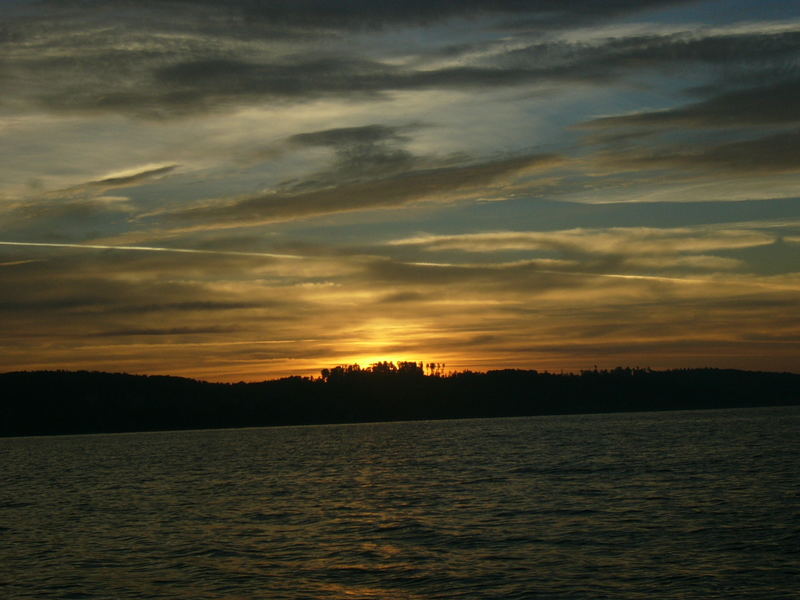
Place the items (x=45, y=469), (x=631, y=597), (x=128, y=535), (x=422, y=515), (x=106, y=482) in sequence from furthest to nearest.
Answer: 1. (x=45, y=469)
2. (x=106, y=482)
3. (x=422, y=515)
4. (x=128, y=535)
5. (x=631, y=597)

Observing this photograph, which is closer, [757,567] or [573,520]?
[757,567]

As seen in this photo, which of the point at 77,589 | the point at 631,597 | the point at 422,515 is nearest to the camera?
the point at 631,597

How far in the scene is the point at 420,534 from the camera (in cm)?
4681

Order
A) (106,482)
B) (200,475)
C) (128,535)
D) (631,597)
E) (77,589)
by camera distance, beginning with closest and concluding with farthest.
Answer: (631,597) → (77,589) → (128,535) → (106,482) → (200,475)

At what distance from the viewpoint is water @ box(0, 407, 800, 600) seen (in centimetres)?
3450

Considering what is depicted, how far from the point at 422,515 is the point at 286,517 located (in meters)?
8.29

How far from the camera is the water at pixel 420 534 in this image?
113 feet

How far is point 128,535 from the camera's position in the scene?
49.2m

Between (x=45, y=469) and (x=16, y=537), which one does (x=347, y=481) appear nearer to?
(x=16, y=537)

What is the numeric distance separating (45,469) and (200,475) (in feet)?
106

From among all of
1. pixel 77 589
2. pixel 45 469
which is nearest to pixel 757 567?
pixel 77 589

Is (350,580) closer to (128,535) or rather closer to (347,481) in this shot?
(128,535)

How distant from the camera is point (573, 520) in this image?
5009 centimetres

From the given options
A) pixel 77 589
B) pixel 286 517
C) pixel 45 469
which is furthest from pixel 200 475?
pixel 77 589
